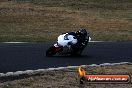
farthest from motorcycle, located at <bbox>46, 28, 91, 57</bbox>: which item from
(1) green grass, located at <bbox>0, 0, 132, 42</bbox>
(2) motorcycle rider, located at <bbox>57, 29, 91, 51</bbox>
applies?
(1) green grass, located at <bbox>0, 0, 132, 42</bbox>

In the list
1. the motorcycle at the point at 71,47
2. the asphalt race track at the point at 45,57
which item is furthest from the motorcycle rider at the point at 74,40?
the asphalt race track at the point at 45,57

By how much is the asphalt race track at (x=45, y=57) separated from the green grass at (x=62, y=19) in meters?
4.09

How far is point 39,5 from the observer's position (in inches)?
1658

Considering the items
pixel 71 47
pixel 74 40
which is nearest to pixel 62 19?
pixel 71 47

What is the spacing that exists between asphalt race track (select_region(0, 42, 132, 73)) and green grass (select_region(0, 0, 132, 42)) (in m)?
4.09

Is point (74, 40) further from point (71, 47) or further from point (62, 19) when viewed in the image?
point (62, 19)

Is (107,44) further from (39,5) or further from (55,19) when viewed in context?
(39,5)

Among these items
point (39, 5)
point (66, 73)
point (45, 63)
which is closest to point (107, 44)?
point (45, 63)

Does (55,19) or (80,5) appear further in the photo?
(80,5)

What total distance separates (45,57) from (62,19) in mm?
18140

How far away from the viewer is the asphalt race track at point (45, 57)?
15.4 m

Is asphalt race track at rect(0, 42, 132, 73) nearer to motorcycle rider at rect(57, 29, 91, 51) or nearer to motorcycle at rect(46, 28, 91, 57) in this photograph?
motorcycle at rect(46, 28, 91, 57)

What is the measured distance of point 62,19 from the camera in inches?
1395

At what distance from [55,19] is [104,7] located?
9.76 meters
